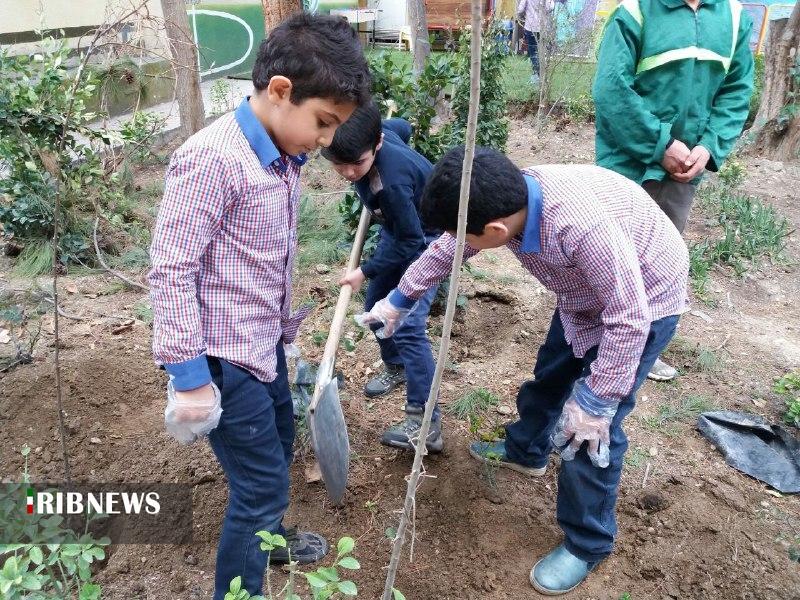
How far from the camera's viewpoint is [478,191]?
1.54m

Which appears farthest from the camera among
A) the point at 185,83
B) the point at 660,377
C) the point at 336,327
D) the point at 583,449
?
the point at 185,83

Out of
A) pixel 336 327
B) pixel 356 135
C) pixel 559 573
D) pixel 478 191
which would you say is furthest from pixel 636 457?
pixel 356 135

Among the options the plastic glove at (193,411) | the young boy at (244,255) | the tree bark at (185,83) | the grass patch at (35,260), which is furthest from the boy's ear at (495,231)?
the tree bark at (185,83)

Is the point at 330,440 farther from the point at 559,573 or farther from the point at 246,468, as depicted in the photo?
the point at 559,573

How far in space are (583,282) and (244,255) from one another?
38.1 inches

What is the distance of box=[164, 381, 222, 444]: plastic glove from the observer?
1.44 m

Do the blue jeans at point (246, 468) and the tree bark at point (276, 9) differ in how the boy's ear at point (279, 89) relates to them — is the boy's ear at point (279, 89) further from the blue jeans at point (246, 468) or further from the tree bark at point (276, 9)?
the tree bark at point (276, 9)

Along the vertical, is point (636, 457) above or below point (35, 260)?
below

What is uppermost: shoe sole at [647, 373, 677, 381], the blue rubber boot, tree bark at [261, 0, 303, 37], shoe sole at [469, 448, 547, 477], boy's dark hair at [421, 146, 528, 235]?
tree bark at [261, 0, 303, 37]

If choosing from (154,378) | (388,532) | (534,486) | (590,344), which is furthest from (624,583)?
(154,378)

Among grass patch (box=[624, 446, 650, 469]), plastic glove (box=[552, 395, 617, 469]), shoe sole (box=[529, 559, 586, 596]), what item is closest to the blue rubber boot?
shoe sole (box=[529, 559, 586, 596])

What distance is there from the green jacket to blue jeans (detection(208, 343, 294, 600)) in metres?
1.90

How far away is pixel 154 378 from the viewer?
9.95 feet

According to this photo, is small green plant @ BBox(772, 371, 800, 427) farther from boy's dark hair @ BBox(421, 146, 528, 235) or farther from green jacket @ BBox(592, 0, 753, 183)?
boy's dark hair @ BBox(421, 146, 528, 235)
